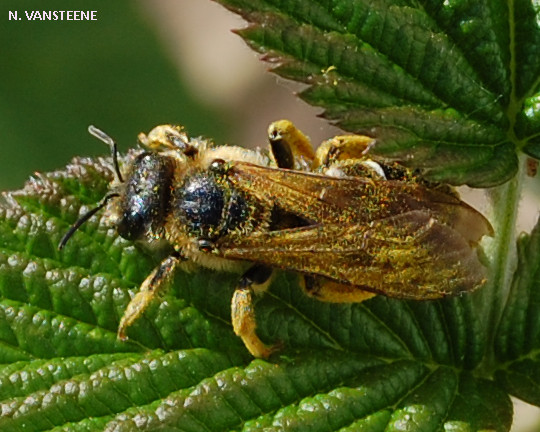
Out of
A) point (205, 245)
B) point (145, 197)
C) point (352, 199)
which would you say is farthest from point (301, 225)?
point (145, 197)

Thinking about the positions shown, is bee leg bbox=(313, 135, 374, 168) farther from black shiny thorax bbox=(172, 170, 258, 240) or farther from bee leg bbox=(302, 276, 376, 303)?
bee leg bbox=(302, 276, 376, 303)

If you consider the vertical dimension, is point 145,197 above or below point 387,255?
above

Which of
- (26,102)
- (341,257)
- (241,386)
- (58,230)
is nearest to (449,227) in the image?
(341,257)

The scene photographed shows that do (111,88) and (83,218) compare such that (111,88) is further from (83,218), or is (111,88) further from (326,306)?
(326,306)

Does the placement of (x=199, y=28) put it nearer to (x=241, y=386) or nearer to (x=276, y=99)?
(x=276, y=99)

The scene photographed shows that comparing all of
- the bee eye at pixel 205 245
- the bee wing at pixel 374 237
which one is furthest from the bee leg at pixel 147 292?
the bee wing at pixel 374 237

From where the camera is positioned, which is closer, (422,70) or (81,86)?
(422,70)

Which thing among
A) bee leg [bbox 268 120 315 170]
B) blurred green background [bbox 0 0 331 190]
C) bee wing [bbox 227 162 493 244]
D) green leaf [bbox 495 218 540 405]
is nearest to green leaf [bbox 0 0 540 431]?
green leaf [bbox 495 218 540 405]

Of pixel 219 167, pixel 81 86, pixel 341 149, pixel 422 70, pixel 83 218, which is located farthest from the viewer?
pixel 81 86
